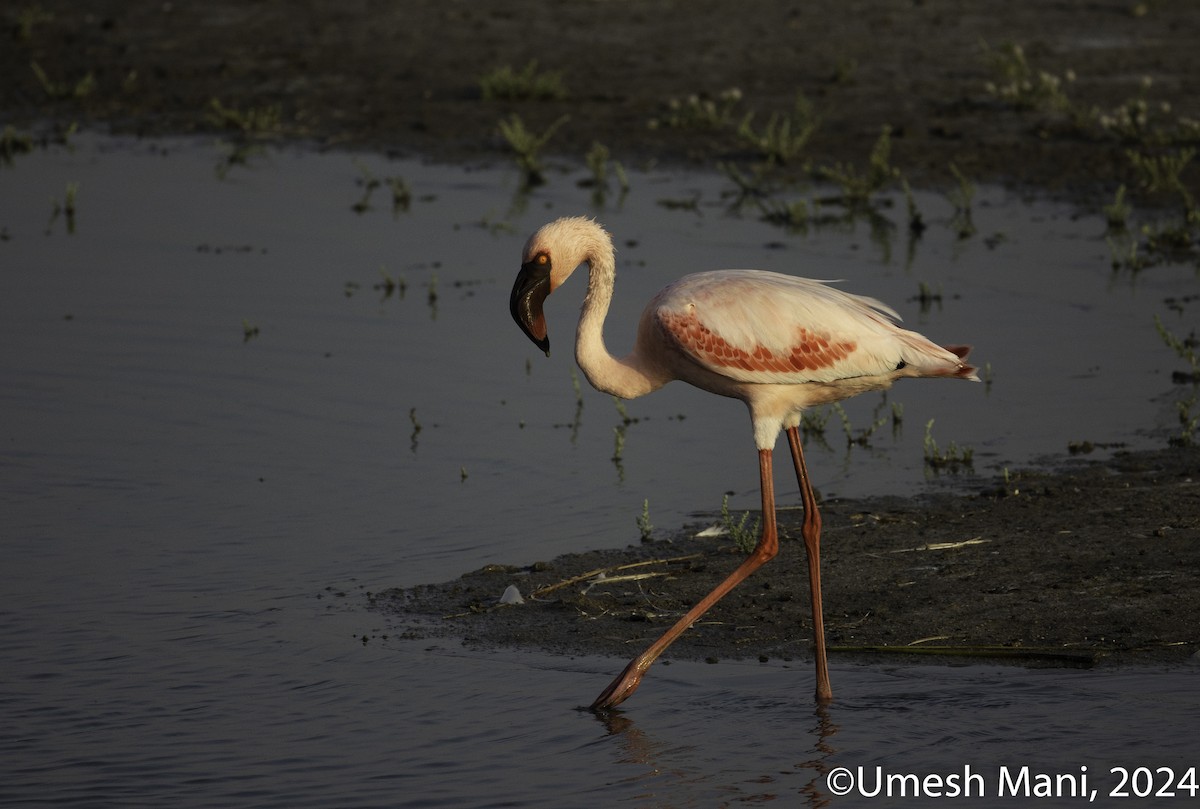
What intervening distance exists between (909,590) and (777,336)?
4.01 feet

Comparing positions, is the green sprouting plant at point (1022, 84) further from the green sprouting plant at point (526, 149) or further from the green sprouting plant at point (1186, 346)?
the green sprouting plant at point (1186, 346)

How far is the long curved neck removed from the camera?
666 centimetres

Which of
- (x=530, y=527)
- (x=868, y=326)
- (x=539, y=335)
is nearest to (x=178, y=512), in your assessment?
(x=530, y=527)

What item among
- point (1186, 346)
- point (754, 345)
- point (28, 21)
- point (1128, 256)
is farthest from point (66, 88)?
point (754, 345)

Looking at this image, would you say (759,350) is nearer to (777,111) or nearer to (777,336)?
(777,336)

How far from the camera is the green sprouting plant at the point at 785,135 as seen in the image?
586 inches

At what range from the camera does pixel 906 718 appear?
5.91 metres

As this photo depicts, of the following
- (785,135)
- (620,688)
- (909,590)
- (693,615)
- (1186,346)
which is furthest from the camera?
(785,135)

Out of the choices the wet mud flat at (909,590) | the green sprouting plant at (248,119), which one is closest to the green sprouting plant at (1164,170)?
the wet mud flat at (909,590)

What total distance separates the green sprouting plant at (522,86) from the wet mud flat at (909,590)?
9661mm

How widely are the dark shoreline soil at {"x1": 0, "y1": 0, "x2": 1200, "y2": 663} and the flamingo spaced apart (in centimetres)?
66

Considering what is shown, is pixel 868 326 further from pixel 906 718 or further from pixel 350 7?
pixel 350 7

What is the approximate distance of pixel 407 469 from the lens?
861 cm

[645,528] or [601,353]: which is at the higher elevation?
[601,353]
